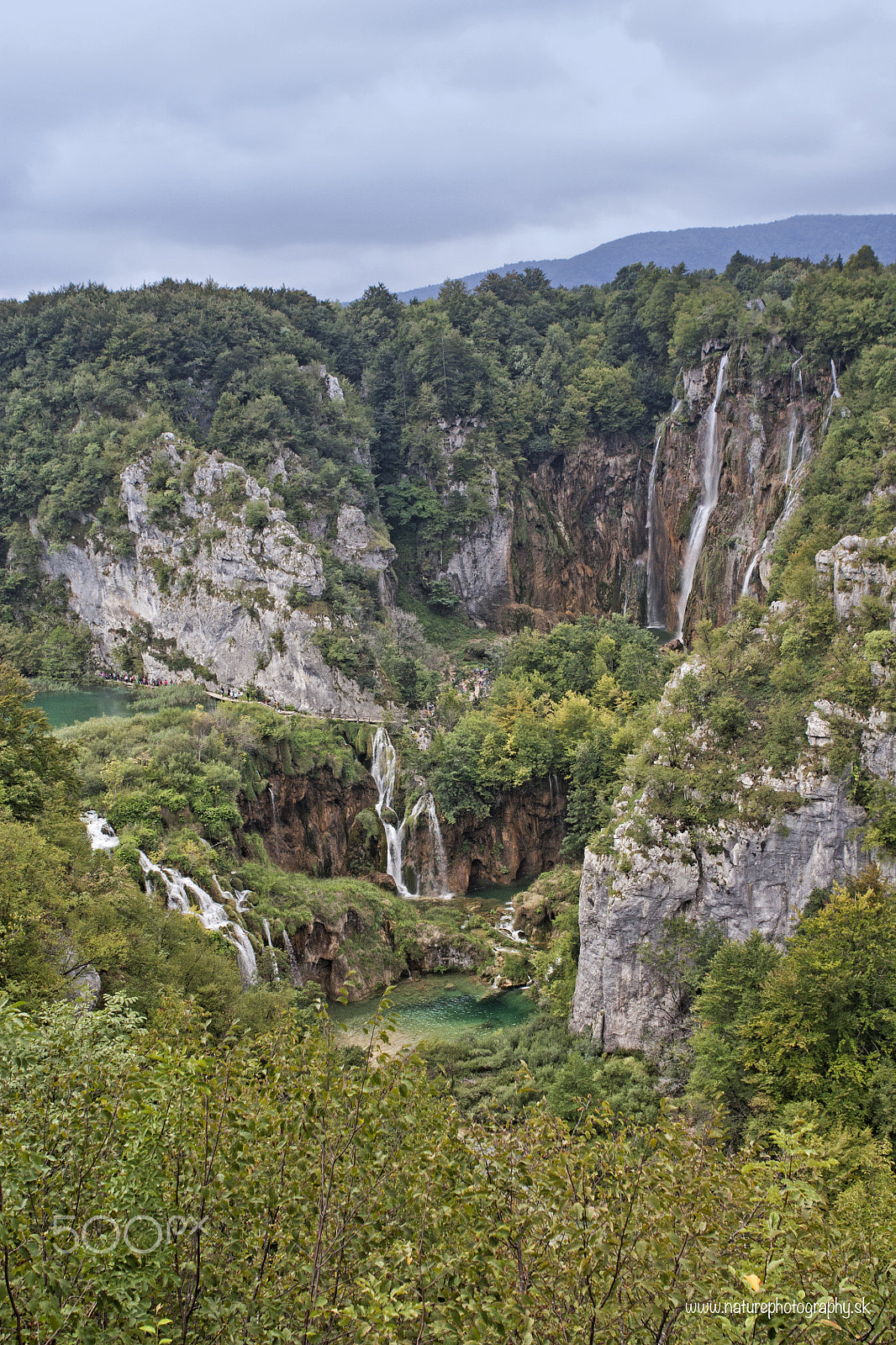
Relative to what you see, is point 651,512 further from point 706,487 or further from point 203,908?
point 203,908

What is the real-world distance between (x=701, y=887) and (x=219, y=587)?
3177cm

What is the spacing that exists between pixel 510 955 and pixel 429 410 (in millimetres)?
40833

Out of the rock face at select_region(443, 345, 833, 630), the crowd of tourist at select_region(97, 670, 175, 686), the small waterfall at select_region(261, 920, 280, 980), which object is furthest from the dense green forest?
the small waterfall at select_region(261, 920, 280, 980)

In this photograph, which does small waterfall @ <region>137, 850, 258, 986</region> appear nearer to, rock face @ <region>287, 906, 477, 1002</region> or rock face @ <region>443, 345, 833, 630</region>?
rock face @ <region>287, 906, 477, 1002</region>

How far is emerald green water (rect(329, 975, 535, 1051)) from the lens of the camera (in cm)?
2708

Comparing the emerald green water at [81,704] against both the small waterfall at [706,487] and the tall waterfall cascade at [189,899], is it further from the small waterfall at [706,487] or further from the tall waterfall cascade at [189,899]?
the small waterfall at [706,487]

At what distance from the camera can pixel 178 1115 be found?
7477 millimetres

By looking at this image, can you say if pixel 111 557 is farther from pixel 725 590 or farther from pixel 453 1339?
pixel 453 1339

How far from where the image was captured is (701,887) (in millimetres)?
23812

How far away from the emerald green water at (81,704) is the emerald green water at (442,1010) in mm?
19906

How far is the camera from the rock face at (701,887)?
23.0 meters

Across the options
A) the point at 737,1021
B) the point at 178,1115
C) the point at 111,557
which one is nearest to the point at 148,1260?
the point at 178,1115

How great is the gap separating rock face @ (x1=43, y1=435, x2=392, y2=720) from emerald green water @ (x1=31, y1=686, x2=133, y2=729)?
3.30 m

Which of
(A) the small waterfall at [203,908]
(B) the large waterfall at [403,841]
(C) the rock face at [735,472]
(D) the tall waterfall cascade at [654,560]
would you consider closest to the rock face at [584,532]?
(D) the tall waterfall cascade at [654,560]
